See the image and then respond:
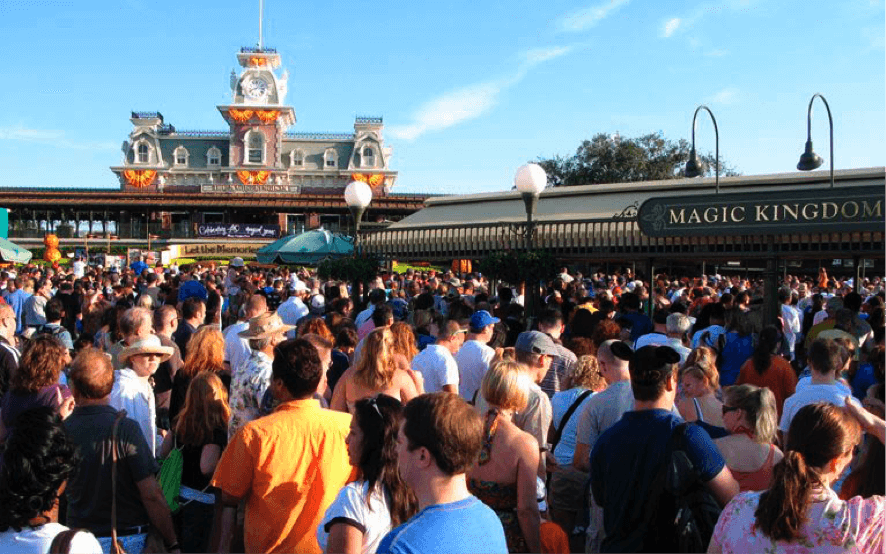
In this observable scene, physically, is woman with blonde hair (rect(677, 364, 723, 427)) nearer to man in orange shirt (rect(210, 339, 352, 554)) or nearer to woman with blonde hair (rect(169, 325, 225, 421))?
man in orange shirt (rect(210, 339, 352, 554))

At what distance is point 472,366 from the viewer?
23.1 ft

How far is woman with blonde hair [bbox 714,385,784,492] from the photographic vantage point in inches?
162

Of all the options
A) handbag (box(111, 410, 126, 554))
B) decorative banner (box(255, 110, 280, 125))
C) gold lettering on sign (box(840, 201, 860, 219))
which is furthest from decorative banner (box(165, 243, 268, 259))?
handbag (box(111, 410, 126, 554))

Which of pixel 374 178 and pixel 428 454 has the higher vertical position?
pixel 374 178

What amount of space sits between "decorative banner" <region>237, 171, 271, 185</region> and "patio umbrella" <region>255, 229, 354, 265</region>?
57769 mm

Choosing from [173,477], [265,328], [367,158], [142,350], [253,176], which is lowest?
[173,477]

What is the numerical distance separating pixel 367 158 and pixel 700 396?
71928mm

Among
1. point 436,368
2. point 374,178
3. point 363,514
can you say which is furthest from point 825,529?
point 374,178

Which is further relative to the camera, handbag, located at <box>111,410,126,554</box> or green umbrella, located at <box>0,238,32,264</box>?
green umbrella, located at <box>0,238,32,264</box>

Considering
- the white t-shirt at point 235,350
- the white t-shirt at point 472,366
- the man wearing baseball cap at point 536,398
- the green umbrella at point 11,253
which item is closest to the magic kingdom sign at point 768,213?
the white t-shirt at point 472,366

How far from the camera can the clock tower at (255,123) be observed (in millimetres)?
73812

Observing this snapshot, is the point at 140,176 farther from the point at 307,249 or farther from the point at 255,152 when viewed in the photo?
the point at 307,249

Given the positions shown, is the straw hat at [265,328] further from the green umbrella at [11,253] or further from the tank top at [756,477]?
the green umbrella at [11,253]

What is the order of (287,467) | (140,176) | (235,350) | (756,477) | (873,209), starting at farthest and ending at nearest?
(140,176)
(873,209)
(235,350)
(756,477)
(287,467)
